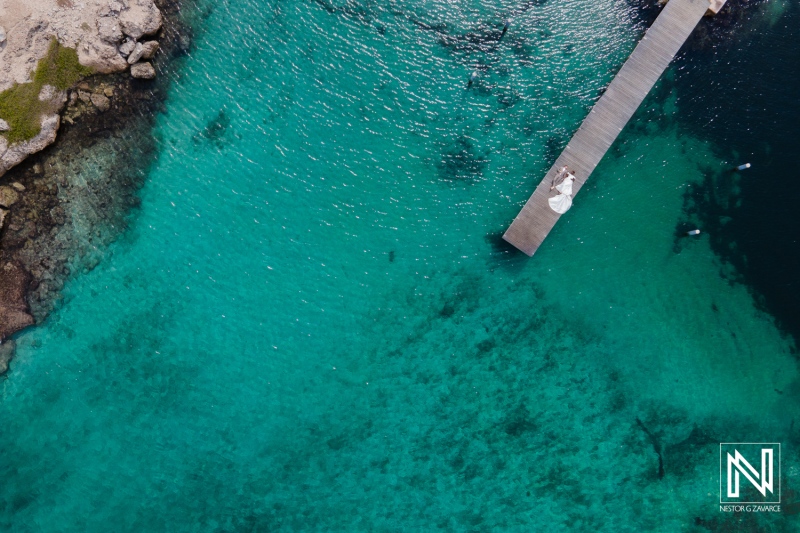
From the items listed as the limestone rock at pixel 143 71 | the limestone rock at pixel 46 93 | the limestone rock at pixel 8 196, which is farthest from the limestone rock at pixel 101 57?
the limestone rock at pixel 8 196

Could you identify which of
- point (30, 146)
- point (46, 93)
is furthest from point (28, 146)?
point (46, 93)

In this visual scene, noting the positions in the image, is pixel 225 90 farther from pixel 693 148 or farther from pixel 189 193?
pixel 693 148

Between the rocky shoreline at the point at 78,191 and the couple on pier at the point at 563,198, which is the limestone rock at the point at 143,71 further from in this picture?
the couple on pier at the point at 563,198

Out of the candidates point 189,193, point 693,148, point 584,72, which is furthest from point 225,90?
point 693,148
